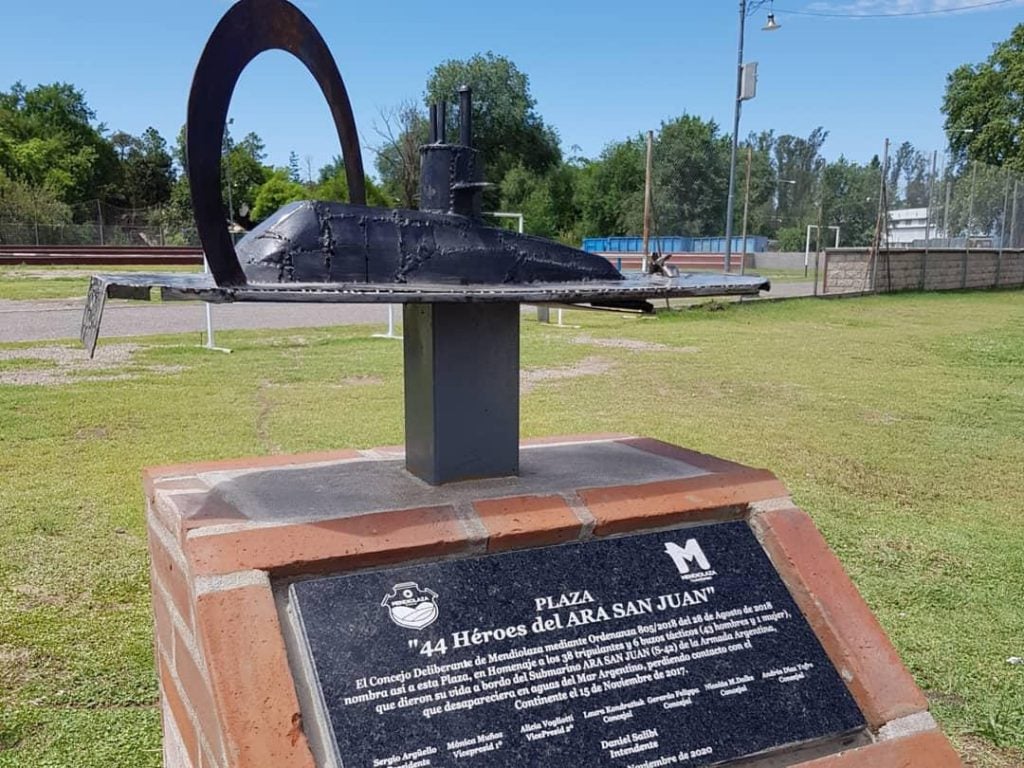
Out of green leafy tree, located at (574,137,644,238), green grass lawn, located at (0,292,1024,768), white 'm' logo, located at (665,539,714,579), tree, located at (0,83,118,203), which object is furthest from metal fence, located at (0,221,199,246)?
white 'm' logo, located at (665,539,714,579)

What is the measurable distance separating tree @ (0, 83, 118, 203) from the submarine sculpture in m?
Answer: 49.3

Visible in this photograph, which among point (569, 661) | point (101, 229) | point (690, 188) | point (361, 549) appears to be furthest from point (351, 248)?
point (690, 188)

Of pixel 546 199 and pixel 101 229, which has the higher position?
pixel 546 199

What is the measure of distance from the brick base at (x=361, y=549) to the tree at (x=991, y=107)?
138ft

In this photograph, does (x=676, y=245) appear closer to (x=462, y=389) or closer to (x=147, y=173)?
(x=147, y=173)

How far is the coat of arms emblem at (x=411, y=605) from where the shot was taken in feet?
5.75

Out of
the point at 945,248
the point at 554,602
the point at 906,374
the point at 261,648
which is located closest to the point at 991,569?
the point at 554,602

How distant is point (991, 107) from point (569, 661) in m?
48.4

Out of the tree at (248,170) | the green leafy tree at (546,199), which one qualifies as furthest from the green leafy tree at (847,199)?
the tree at (248,170)

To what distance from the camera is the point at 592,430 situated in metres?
5.89

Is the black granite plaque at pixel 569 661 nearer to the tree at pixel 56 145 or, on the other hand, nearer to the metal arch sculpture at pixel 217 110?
the metal arch sculpture at pixel 217 110

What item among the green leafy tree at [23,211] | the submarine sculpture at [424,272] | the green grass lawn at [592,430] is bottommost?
the green grass lawn at [592,430]

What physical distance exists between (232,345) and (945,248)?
18.7 m

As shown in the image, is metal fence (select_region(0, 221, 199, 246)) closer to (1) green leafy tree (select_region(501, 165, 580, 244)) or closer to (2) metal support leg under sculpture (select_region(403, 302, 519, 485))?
(1) green leafy tree (select_region(501, 165, 580, 244))
